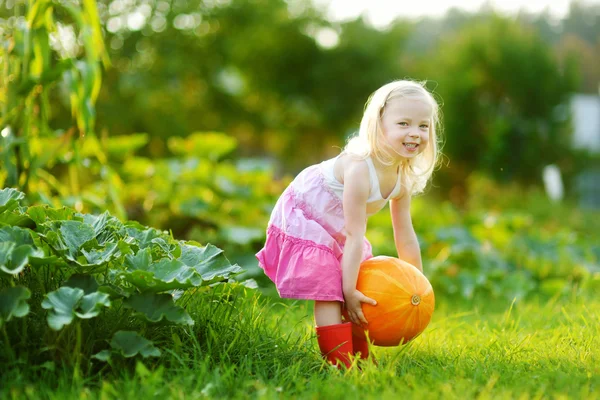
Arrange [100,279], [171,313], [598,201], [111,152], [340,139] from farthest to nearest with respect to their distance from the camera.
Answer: [340,139] < [598,201] < [111,152] < [100,279] < [171,313]

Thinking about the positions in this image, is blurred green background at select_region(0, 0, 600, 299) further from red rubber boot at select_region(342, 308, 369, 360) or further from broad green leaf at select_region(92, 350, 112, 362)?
broad green leaf at select_region(92, 350, 112, 362)

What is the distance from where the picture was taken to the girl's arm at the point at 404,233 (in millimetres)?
2850

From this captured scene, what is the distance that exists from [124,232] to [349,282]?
32.5 inches

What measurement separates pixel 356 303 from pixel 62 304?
1.06 metres

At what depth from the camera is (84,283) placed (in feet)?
6.98

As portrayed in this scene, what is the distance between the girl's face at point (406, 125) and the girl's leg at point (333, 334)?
2.07 feet

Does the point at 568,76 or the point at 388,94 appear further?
the point at 568,76

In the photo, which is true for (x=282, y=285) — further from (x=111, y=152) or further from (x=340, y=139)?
(x=340, y=139)

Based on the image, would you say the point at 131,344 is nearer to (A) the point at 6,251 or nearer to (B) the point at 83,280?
(B) the point at 83,280

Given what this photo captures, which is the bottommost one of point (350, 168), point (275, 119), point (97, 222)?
point (275, 119)

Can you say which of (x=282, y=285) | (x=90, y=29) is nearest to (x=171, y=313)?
(x=282, y=285)

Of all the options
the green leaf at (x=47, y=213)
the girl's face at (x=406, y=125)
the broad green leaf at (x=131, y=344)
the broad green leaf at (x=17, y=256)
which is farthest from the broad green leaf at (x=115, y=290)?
the girl's face at (x=406, y=125)

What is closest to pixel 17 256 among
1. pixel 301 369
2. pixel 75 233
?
pixel 75 233

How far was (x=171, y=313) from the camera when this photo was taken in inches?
83.3
